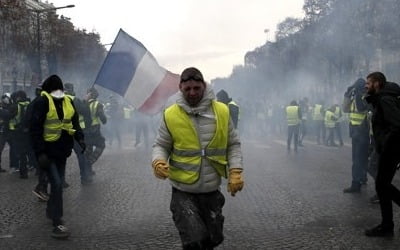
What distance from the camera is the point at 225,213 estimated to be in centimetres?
727

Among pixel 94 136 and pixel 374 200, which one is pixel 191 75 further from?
pixel 94 136

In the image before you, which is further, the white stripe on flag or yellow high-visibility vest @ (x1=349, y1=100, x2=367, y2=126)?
the white stripe on flag

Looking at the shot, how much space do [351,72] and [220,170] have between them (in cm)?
2426

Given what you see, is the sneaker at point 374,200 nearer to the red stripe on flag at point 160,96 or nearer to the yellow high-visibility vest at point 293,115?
the red stripe on flag at point 160,96

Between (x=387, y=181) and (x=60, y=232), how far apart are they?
3.45 metres

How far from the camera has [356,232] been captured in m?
6.13

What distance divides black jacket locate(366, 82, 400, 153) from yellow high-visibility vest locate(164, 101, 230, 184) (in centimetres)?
243

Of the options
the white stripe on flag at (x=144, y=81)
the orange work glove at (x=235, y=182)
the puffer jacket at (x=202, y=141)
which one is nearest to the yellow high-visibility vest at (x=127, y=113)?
the white stripe on flag at (x=144, y=81)

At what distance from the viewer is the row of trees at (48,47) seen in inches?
1438

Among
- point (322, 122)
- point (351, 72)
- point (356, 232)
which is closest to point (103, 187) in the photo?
point (356, 232)

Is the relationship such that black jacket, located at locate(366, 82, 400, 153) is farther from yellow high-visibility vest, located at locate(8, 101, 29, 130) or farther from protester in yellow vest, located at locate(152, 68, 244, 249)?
yellow high-visibility vest, located at locate(8, 101, 29, 130)

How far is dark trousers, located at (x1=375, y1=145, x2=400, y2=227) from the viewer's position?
600cm

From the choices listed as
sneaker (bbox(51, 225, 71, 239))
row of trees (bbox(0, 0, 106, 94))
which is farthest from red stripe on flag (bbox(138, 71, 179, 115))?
row of trees (bbox(0, 0, 106, 94))

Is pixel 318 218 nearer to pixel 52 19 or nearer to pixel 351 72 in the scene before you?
pixel 351 72
